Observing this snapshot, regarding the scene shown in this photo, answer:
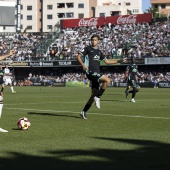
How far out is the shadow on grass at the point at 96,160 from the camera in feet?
28.9

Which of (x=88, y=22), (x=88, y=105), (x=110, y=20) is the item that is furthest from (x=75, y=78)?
(x=88, y=105)

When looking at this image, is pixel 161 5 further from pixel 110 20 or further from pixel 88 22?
pixel 110 20

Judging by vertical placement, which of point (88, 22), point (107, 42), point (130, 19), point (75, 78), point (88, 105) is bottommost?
point (75, 78)

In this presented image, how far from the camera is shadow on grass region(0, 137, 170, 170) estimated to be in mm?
8796

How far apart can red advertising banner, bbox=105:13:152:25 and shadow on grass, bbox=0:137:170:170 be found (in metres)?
76.0

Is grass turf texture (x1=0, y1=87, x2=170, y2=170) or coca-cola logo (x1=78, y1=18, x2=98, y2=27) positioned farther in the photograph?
coca-cola logo (x1=78, y1=18, x2=98, y2=27)

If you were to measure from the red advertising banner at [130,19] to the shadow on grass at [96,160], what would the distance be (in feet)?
249

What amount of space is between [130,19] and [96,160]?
80.7m

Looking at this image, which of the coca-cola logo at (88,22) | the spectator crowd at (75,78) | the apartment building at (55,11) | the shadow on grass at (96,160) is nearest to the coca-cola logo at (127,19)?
the coca-cola logo at (88,22)

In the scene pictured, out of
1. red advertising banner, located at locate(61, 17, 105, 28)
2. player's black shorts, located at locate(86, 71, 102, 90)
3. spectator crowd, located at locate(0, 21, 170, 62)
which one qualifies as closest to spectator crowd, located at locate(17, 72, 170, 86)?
spectator crowd, located at locate(0, 21, 170, 62)

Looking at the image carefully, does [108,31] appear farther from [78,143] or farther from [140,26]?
[78,143]

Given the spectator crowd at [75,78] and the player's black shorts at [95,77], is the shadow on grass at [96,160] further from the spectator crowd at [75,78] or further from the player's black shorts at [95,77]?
the spectator crowd at [75,78]

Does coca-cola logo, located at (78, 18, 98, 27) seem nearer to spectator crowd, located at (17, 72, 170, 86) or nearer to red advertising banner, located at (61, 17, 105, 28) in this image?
red advertising banner, located at (61, 17, 105, 28)

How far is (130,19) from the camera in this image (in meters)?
88.9
